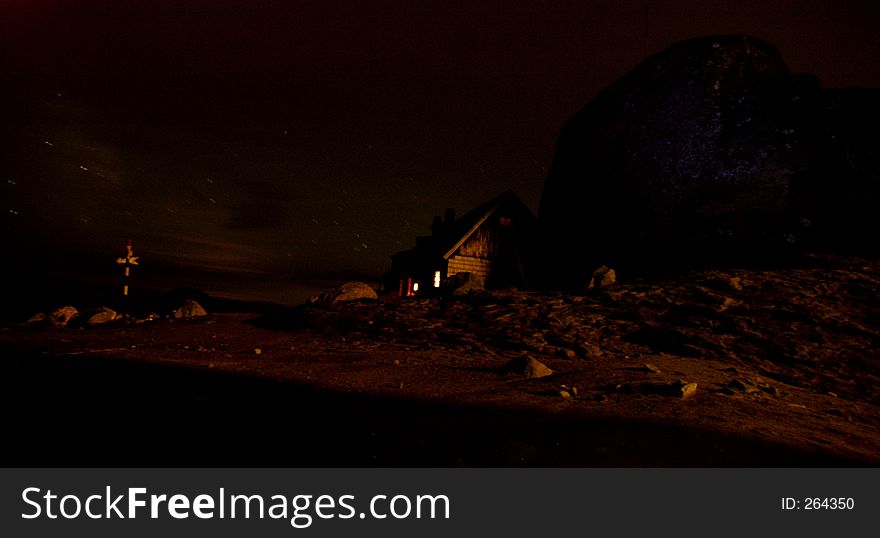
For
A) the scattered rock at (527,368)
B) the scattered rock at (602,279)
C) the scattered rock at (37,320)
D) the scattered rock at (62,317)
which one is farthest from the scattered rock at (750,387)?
the scattered rock at (37,320)

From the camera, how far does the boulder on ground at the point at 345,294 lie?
1541 cm

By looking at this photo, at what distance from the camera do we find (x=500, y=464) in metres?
2.86

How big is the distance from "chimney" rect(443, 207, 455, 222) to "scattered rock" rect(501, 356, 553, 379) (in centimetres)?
2095

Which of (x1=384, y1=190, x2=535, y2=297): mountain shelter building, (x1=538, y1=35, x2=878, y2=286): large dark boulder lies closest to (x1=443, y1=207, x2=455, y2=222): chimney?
(x1=384, y1=190, x2=535, y2=297): mountain shelter building

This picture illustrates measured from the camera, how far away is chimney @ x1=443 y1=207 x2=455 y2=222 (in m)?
26.8

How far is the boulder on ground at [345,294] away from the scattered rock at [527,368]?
9962mm

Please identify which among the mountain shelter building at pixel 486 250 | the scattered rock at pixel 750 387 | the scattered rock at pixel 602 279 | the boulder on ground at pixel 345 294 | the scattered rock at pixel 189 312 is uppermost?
the mountain shelter building at pixel 486 250

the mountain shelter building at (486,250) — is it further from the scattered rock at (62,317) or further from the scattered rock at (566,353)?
the scattered rock at (62,317)

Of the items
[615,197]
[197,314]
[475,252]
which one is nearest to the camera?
[197,314]

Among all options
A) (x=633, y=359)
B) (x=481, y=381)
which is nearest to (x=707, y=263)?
(x=633, y=359)

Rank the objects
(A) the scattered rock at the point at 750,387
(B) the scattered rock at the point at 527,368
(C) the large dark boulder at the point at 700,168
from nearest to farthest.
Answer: (A) the scattered rock at the point at 750,387 < (B) the scattered rock at the point at 527,368 < (C) the large dark boulder at the point at 700,168

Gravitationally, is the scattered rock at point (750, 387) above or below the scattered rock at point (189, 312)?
below
